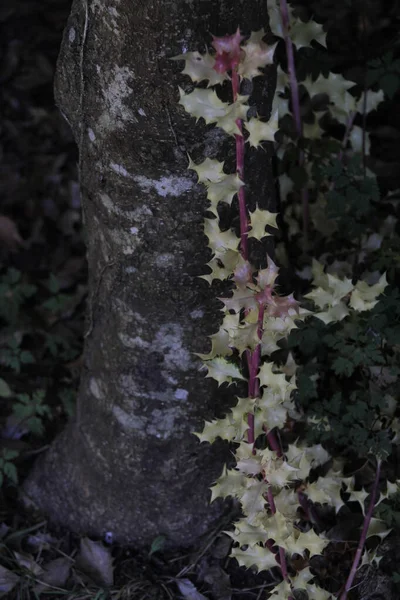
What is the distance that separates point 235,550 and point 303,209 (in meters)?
0.97

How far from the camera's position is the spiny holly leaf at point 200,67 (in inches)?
39.3

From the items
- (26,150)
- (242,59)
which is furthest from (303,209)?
(26,150)

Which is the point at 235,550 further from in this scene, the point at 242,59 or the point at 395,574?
the point at 242,59

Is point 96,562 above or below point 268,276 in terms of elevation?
below

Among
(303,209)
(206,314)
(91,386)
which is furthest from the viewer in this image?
(303,209)

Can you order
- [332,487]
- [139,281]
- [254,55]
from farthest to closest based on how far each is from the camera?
[332,487], [139,281], [254,55]

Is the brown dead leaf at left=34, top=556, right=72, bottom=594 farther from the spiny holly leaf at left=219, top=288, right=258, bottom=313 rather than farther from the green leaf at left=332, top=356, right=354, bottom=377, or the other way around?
the spiny holly leaf at left=219, top=288, right=258, bottom=313

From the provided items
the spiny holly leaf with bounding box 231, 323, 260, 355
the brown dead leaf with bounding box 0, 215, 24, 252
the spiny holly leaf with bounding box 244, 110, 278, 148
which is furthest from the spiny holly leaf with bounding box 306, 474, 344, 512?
the brown dead leaf with bounding box 0, 215, 24, 252

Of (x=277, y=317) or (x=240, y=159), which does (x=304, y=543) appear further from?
(x=240, y=159)

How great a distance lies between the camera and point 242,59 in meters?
1.01

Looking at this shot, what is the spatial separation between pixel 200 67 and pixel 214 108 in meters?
0.07

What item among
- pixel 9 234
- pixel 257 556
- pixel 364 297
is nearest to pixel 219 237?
pixel 364 297

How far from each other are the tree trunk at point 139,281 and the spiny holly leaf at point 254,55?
0.54 feet

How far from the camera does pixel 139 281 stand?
146 cm
